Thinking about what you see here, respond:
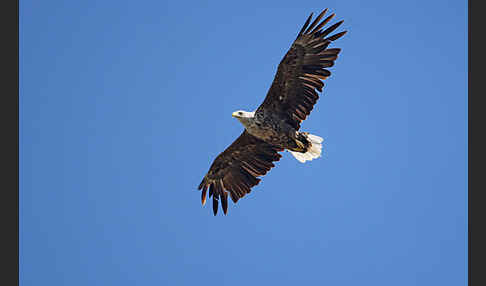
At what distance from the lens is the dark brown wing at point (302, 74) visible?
33.6 feet

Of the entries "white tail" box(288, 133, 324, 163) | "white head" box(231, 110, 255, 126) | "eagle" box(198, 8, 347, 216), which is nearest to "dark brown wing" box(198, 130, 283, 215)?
"eagle" box(198, 8, 347, 216)

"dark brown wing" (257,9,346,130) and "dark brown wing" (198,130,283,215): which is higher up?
"dark brown wing" (257,9,346,130)

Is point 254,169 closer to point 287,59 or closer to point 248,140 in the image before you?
point 248,140

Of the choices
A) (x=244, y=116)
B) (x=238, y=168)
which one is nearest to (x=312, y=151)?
(x=238, y=168)

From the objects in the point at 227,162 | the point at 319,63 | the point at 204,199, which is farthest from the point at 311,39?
the point at 204,199

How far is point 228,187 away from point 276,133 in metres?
1.81

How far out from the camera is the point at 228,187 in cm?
1173

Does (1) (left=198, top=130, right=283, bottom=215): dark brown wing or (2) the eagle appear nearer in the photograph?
(2) the eagle

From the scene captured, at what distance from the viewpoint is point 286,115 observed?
10664 mm

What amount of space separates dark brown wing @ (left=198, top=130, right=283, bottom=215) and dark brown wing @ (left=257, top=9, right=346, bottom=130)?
0.91 meters

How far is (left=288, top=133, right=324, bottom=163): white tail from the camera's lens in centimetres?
1114

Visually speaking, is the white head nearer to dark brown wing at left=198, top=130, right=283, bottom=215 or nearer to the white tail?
dark brown wing at left=198, top=130, right=283, bottom=215

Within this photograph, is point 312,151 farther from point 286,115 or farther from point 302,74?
point 302,74

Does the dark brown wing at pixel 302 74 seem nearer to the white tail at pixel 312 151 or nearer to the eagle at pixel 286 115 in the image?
the eagle at pixel 286 115
